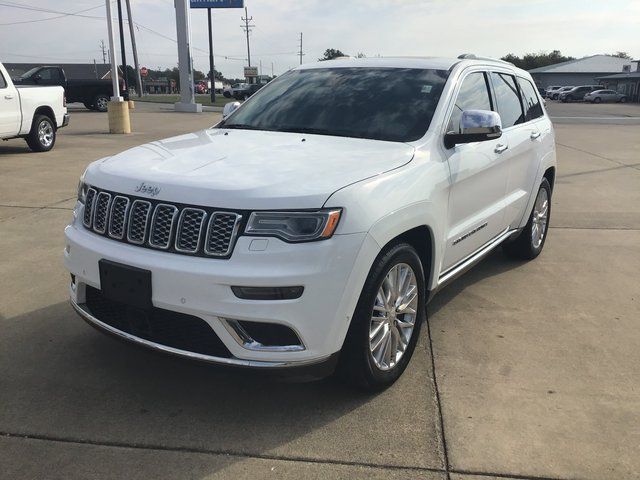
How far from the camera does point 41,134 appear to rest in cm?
1241

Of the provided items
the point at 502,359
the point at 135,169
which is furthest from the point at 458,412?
the point at 135,169

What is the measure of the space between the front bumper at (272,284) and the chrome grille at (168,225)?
5 centimetres


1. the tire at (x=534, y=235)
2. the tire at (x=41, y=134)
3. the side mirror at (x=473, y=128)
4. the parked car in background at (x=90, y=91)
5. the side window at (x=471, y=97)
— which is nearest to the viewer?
the side mirror at (x=473, y=128)

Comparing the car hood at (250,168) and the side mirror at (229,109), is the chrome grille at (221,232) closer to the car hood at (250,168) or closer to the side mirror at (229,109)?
the car hood at (250,168)

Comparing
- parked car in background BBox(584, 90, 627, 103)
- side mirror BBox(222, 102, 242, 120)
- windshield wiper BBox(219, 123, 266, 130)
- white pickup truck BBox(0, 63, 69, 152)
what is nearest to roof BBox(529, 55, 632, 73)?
parked car in background BBox(584, 90, 627, 103)

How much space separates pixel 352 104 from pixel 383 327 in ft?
5.40

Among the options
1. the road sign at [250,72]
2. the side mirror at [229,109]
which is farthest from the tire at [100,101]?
the road sign at [250,72]

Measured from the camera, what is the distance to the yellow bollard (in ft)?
Result: 55.2

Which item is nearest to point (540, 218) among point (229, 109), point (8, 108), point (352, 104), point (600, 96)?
point (352, 104)

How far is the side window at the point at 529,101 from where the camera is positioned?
5.43m

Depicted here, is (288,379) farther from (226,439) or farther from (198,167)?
(198,167)

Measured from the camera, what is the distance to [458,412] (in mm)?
3143

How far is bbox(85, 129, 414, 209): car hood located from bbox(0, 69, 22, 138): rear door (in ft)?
29.4

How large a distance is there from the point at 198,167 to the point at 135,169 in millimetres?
351
